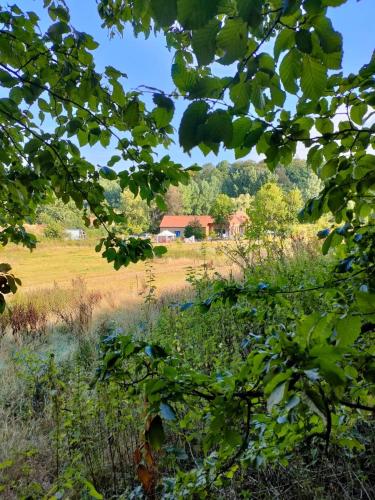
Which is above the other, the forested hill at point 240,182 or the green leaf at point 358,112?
the forested hill at point 240,182

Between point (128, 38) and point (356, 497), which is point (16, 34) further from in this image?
point (356, 497)

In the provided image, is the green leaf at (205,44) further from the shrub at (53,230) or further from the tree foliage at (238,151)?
the shrub at (53,230)

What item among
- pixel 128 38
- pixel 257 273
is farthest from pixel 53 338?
pixel 128 38

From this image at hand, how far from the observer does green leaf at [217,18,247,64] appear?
13.2 inches

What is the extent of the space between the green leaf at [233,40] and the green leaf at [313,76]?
14cm

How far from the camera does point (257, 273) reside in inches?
140

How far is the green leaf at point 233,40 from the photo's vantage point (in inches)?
13.2

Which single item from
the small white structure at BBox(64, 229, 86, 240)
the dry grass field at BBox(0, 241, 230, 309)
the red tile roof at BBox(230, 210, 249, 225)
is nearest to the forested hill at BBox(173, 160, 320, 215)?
the red tile roof at BBox(230, 210, 249, 225)

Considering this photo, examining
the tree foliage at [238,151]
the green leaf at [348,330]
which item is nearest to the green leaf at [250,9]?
the tree foliage at [238,151]

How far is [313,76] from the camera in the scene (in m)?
0.44

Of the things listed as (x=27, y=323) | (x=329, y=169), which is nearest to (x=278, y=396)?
(x=329, y=169)

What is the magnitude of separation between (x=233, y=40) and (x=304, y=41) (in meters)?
0.11

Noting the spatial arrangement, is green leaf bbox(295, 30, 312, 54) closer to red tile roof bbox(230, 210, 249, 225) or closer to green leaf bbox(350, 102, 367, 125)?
green leaf bbox(350, 102, 367, 125)

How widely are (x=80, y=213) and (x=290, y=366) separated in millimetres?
1293
